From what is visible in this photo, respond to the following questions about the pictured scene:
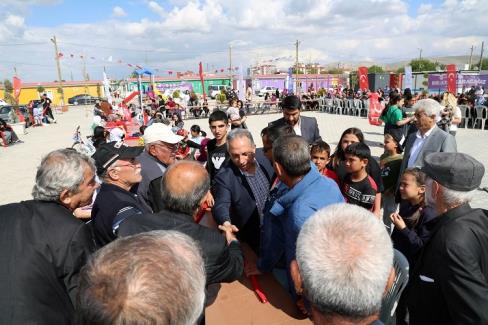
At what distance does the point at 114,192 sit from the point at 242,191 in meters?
1.02

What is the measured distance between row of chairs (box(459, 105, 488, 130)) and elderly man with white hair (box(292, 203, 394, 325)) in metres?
16.1

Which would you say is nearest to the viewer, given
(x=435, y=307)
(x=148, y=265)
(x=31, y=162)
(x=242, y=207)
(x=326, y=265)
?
(x=148, y=265)

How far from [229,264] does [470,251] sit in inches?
45.7

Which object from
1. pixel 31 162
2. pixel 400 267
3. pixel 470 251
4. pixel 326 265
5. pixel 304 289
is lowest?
pixel 31 162

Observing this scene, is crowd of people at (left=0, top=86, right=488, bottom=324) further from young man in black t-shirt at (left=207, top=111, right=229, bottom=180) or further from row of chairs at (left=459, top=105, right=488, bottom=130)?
row of chairs at (left=459, top=105, right=488, bottom=130)

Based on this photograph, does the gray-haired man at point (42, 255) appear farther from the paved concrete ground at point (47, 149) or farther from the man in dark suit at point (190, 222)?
the paved concrete ground at point (47, 149)

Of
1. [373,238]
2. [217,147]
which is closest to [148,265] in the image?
[373,238]

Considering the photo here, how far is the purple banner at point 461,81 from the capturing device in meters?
20.9

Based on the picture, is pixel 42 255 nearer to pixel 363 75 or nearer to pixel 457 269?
pixel 457 269

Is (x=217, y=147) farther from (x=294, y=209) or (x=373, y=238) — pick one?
(x=373, y=238)

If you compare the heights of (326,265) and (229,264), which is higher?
(326,265)

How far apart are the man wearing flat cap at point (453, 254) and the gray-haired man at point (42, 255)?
1.80 m

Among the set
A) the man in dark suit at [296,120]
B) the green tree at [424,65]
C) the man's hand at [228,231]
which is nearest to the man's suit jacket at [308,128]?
the man in dark suit at [296,120]

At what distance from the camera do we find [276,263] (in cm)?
200
